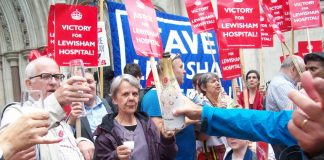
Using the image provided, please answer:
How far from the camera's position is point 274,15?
8492 millimetres

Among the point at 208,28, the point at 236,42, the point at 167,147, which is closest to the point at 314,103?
the point at 167,147

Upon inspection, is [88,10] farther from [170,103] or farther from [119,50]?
[170,103]

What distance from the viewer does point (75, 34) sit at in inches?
214

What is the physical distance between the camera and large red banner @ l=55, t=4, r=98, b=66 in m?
5.30

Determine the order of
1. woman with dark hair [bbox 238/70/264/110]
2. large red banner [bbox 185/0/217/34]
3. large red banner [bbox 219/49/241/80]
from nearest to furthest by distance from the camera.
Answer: large red banner [bbox 219/49/241/80] < woman with dark hair [bbox 238/70/264/110] < large red banner [bbox 185/0/217/34]

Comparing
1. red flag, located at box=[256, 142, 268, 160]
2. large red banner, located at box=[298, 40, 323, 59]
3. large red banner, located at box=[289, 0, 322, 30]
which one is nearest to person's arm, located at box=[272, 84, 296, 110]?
red flag, located at box=[256, 142, 268, 160]

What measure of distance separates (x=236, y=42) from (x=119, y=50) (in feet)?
5.23

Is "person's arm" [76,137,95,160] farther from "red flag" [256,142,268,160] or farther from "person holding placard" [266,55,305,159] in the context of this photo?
"person holding placard" [266,55,305,159]

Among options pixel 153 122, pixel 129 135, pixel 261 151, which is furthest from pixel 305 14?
pixel 129 135

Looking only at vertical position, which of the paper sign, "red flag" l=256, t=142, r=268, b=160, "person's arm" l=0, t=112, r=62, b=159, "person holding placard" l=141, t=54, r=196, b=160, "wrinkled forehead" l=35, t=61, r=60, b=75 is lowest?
"red flag" l=256, t=142, r=268, b=160

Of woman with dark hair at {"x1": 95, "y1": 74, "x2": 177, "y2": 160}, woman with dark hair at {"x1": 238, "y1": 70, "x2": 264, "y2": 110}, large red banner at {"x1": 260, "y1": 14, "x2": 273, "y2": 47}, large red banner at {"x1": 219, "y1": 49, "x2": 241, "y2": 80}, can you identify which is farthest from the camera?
large red banner at {"x1": 260, "y1": 14, "x2": 273, "y2": 47}

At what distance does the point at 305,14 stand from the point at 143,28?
448 cm

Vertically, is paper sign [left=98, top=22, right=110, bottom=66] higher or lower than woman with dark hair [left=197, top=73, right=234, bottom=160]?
higher

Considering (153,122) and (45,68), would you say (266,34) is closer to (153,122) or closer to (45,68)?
(153,122)
